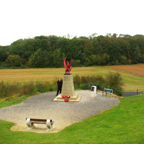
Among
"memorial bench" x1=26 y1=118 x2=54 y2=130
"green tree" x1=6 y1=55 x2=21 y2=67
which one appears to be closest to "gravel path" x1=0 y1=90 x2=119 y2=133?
"memorial bench" x1=26 y1=118 x2=54 y2=130

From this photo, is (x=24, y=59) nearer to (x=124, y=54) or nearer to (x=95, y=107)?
(x=124, y=54)

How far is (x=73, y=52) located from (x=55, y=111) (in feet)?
229

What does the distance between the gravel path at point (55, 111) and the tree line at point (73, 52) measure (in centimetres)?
5944

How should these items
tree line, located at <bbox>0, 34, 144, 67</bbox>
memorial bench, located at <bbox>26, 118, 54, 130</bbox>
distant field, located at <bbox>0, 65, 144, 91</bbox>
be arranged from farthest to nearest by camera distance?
1. tree line, located at <bbox>0, 34, 144, 67</bbox>
2. distant field, located at <bbox>0, 65, 144, 91</bbox>
3. memorial bench, located at <bbox>26, 118, 54, 130</bbox>

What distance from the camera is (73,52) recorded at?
79.8 meters

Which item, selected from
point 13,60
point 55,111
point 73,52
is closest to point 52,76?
point 55,111

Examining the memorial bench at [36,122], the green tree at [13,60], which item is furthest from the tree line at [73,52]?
the memorial bench at [36,122]

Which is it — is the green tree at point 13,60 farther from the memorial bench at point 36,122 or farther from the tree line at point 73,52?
the memorial bench at point 36,122

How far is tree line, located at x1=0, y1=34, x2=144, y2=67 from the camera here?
72.4m

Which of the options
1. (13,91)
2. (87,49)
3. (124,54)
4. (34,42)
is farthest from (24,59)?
(13,91)

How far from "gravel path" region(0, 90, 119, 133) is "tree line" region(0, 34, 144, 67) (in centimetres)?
5944

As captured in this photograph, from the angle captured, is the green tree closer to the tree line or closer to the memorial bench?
the tree line

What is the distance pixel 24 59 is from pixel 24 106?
213 ft

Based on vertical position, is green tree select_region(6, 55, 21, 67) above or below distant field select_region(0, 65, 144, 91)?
above
